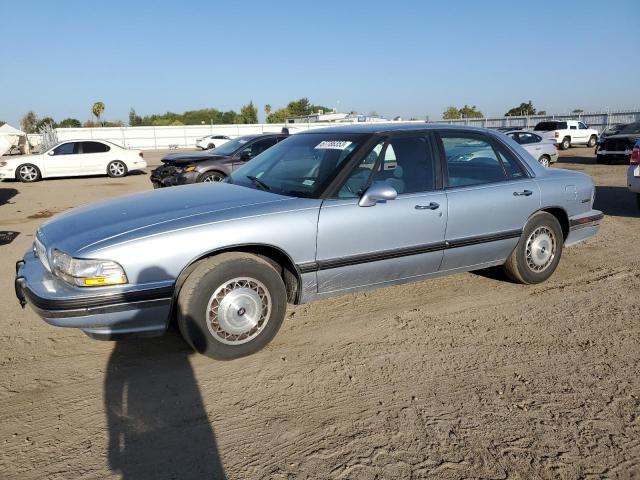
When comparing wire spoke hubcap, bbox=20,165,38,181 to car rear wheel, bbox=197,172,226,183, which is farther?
wire spoke hubcap, bbox=20,165,38,181

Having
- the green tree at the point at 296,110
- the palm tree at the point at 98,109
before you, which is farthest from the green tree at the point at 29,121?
the green tree at the point at 296,110

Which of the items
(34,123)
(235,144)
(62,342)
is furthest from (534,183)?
(34,123)

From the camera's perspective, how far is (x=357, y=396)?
301cm

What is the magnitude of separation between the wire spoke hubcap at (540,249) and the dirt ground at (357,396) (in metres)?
0.34

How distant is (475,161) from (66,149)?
1562 centimetres

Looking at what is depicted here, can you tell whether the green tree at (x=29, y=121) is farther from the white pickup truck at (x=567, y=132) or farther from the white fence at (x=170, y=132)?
the white pickup truck at (x=567, y=132)

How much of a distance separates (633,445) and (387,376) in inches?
53.2

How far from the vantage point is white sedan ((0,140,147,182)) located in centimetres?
1582

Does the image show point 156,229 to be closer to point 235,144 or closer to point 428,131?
point 428,131

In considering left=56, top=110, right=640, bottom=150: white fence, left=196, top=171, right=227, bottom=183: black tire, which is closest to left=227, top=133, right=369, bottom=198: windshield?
left=196, top=171, right=227, bottom=183: black tire

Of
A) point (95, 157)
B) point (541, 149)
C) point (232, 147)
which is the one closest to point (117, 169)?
point (95, 157)

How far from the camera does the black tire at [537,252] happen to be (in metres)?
4.74

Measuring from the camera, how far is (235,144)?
12086 millimetres

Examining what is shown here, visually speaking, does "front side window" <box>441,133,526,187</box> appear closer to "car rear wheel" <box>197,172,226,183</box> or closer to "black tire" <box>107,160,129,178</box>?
"car rear wheel" <box>197,172,226,183</box>
